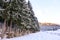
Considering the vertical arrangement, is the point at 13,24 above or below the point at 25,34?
above

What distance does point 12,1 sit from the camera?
554cm

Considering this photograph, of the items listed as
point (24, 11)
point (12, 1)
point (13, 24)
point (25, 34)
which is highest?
point (12, 1)

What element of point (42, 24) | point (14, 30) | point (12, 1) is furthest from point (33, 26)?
point (12, 1)

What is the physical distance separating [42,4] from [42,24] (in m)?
0.81

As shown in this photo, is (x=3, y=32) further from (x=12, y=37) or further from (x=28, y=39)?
(x=28, y=39)

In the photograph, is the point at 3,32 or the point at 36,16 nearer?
the point at 3,32

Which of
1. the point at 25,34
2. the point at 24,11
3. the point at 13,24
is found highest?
the point at 24,11

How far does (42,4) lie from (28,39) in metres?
1.46

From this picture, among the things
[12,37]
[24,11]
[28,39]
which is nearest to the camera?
[28,39]

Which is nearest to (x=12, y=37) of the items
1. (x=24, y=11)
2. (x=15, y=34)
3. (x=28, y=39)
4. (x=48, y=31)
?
(x=15, y=34)

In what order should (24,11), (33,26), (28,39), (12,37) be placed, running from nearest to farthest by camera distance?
1. (28,39)
2. (12,37)
3. (24,11)
4. (33,26)

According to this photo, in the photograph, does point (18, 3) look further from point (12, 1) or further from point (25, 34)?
point (25, 34)

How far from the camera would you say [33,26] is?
21.8 ft

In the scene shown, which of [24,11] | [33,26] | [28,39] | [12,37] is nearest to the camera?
[28,39]
